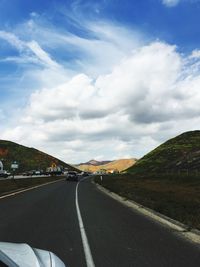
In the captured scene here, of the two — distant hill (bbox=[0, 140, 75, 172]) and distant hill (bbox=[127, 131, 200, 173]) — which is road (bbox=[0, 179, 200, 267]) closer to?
distant hill (bbox=[127, 131, 200, 173])

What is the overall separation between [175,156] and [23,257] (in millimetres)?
149737

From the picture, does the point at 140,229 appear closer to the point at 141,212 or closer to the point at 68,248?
the point at 68,248

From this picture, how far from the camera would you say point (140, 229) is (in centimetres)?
1327

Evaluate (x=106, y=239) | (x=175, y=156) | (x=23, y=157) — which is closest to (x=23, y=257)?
(x=106, y=239)

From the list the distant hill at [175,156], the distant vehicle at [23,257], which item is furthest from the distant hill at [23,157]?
the distant vehicle at [23,257]

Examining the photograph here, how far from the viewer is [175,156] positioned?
5965 inches

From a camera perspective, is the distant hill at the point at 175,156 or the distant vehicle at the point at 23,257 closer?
the distant vehicle at the point at 23,257

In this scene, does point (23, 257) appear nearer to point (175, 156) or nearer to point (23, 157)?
point (175, 156)

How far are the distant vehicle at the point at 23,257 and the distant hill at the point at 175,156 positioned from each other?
10608 cm

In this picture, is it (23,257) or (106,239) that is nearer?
(23,257)

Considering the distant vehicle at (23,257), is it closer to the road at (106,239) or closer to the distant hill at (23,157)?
the road at (106,239)

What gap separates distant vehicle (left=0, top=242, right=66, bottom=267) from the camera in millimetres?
3845

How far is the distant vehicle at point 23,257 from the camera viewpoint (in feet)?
12.6

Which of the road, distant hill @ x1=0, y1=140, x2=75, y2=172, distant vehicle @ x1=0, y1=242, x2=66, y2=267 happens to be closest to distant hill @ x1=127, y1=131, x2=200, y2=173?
distant hill @ x1=0, y1=140, x2=75, y2=172
